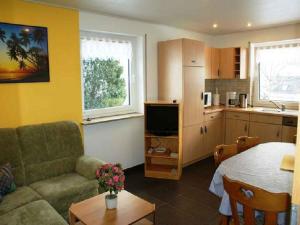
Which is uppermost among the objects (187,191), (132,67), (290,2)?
(290,2)

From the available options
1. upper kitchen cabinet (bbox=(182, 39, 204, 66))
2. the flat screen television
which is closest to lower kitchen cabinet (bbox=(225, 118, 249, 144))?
upper kitchen cabinet (bbox=(182, 39, 204, 66))

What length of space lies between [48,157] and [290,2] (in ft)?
10.8

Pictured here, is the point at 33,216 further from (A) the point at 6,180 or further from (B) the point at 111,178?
(B) the point at 111,178

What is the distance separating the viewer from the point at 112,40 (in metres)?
3.80

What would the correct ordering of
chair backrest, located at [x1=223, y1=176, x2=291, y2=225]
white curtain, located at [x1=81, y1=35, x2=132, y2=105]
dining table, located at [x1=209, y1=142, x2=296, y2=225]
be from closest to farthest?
chair backrest, located at [x1=223, y1=176, x2=291, y2=225]
dining table, located at [x1=209, y1=142, x2=296, y2=225]
white curtain, located at [x1=81, y1=35, x2=132, y2=105]

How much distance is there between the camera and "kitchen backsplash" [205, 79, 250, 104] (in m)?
5.13

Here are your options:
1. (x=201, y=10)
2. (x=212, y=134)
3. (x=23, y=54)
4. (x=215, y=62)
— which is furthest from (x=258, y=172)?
(x=215, y=62)

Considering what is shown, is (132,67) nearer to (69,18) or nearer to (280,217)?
(69,18)

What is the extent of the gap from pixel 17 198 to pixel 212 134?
11.2ft

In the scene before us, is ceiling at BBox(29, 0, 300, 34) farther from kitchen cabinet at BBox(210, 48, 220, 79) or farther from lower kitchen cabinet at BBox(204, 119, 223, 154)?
lower kitchen cabinet at BBox(204, 119, 223, 154)

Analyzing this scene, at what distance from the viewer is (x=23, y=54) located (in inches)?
111

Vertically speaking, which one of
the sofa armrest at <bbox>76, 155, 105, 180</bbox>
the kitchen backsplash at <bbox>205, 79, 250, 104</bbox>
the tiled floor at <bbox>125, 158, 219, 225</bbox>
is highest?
the kitchen backsplash at <bbox>205, 79, 250, 104</bbox>

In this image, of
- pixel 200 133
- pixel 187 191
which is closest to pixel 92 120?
pixel 187 191

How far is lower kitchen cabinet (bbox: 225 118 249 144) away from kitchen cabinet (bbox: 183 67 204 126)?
77 centimetres
